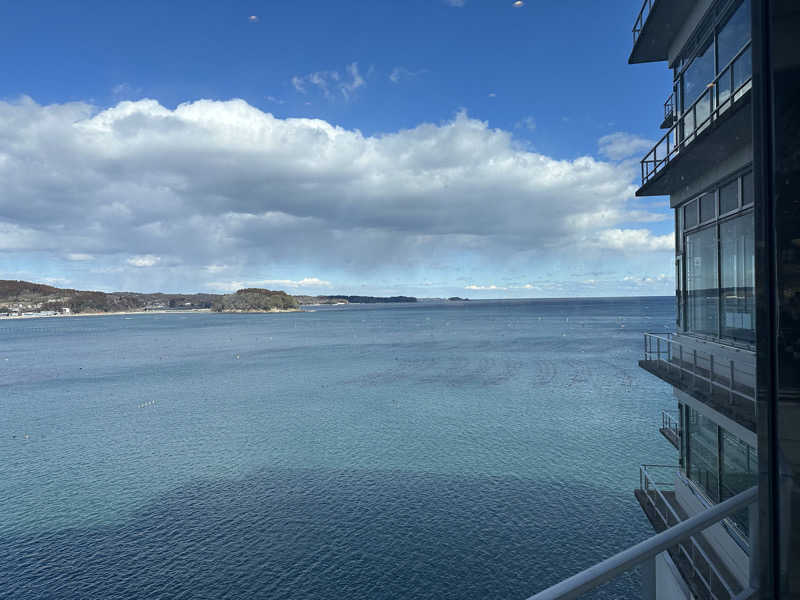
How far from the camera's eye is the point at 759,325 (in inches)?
80.4

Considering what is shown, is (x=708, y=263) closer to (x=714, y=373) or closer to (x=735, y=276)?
(x=735, y=276)

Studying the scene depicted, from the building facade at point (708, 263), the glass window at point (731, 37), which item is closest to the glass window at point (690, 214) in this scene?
the building facade at point (708, 263)

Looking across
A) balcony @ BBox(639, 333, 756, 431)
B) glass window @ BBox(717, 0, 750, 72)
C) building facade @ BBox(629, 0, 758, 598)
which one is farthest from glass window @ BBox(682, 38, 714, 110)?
balcony @ BBox(639, 333, 756, 431)

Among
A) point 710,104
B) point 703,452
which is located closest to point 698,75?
point 710,104

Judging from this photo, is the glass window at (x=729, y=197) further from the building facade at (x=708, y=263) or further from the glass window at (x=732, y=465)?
the glass window at (x=732, y=465)

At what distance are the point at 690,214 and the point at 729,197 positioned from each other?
7.66 ft

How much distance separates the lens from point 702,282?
10523 mm

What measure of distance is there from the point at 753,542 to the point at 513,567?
1669cm

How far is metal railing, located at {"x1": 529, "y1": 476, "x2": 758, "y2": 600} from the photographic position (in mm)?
1501

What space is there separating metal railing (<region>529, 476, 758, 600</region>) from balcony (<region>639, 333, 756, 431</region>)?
595cm

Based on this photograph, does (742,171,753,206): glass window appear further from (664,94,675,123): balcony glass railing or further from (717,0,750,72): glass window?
(664,94,675,123): balcony glass railing

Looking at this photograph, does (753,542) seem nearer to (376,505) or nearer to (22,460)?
(376,505)

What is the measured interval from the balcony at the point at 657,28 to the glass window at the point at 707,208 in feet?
14.2

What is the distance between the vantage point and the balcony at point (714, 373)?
7.70 metres
